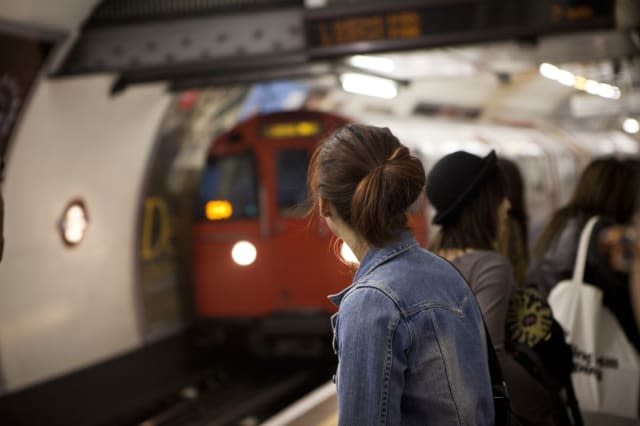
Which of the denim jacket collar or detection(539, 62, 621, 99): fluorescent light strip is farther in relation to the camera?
detection(539, 62, 621, 99): fluorescent light strip

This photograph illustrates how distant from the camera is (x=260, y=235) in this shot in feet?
29.6

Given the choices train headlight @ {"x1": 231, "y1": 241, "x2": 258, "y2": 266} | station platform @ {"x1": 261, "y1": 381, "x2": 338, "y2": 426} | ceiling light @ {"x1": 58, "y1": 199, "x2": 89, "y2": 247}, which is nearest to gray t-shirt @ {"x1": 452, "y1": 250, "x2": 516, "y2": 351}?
station platform @ {"x1": 261, "y1": 381, "x2": 338, "y2": 426}

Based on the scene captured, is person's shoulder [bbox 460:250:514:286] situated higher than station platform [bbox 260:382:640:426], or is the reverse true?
person's shoulder [bbox 460:250:514:286]

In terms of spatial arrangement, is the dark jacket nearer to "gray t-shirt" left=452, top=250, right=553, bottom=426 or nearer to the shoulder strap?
the shoulder strap

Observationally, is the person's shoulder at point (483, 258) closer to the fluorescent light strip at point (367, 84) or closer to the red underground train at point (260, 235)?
the fluorescent light strip at point (367, 84)

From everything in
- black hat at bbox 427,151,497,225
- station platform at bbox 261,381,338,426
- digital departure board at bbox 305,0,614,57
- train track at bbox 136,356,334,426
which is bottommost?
train track at bbox 136,356,334,426

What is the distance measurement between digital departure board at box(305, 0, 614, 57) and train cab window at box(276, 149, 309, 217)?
11.7 feet

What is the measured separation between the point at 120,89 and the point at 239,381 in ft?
12.0

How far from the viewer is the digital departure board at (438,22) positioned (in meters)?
5.05

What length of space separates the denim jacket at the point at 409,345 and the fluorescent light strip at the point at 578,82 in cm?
791

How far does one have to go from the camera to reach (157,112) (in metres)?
8.81

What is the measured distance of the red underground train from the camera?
8844 millimetres

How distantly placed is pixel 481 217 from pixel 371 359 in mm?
1040

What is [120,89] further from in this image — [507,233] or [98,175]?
[507,233]
